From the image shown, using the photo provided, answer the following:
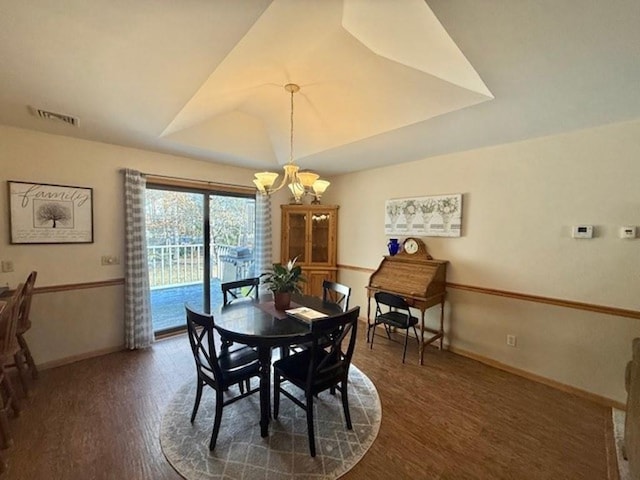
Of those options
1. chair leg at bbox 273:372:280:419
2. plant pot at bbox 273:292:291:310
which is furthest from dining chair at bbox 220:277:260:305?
chair leg at bbox 273:372:280:419

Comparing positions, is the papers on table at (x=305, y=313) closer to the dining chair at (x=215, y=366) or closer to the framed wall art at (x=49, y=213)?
the dining chair at (x=215, y=366)

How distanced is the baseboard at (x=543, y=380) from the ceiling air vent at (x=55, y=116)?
4.70 m

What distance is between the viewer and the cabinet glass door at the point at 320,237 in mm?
4703

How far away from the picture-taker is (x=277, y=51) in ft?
6.79

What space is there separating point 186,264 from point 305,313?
243 cm

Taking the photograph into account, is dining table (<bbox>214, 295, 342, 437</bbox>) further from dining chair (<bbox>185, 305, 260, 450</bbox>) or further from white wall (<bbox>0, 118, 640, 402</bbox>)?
white wall (<bbox>0, 118, 640, 402</bbox>)

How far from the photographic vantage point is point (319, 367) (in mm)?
1892

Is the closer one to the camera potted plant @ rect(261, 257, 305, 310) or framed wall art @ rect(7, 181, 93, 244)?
potted plant @ rect(261, 257, 305, 310)

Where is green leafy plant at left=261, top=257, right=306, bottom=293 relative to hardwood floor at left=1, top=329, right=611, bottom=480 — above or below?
above

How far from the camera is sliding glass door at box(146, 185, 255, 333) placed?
3.70 m

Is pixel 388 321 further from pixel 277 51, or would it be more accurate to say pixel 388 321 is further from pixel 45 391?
pixel 45 391

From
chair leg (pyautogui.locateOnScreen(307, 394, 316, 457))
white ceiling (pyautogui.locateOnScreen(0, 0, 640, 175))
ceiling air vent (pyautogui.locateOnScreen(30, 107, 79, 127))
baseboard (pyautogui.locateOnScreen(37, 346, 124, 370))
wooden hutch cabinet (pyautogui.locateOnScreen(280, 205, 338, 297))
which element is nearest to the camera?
white ceiling (pyautogui.locateOnScreen(0, 0, 640, 175))

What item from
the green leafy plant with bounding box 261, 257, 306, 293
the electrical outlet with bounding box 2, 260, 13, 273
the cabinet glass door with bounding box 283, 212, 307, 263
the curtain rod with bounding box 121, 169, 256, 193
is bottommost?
the green leafy plant with bounding box 261, 257, 306, 293

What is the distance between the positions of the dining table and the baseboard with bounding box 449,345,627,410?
1.90m
